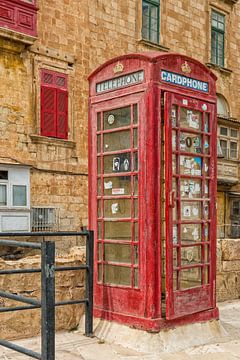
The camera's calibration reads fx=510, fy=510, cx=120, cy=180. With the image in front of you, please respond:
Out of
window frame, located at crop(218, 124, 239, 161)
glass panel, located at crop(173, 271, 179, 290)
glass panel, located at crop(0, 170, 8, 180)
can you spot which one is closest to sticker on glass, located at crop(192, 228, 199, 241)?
glass panel, located at crop(173, 271, 179, 290)

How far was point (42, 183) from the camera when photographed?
49.5ft

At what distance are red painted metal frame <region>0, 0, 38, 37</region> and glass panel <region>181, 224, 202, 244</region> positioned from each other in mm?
10301

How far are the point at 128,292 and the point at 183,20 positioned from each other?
635 inches

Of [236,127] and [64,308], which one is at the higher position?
[236,127]

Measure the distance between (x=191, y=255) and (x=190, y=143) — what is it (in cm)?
123

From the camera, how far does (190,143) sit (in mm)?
5613

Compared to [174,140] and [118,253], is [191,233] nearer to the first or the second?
[118,253]

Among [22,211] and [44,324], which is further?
[22,211]

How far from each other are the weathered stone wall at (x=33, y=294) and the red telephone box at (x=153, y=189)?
28 centimetres

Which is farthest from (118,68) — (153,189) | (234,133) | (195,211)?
(234,133)

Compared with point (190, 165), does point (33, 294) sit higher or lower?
lower

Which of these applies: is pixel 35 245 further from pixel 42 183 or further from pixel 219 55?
pixel 219 55

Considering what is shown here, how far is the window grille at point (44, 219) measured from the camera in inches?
584

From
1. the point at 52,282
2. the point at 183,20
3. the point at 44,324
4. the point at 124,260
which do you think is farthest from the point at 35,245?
the point at 183,20
